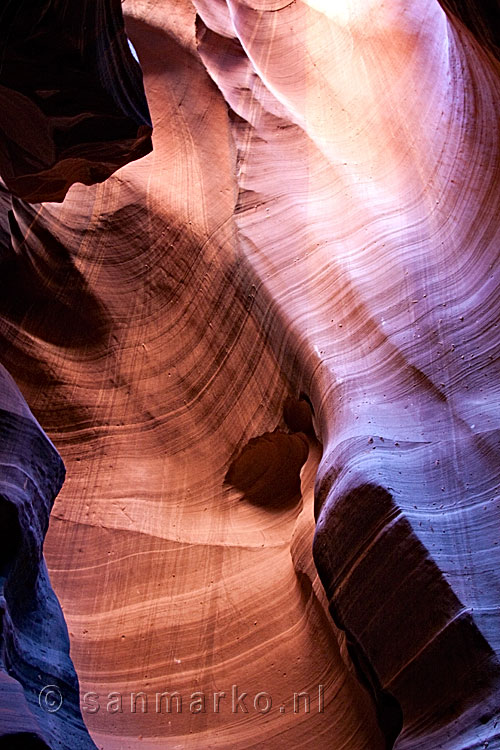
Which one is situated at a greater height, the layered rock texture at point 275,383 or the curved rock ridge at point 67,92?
the curved rock ridge at point 67,92

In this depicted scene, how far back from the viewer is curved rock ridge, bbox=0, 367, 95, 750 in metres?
2.51

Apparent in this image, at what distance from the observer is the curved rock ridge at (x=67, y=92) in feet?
9.72

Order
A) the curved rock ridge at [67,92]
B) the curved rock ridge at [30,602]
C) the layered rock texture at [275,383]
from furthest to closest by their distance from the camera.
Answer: the layered rock texture at [275,383]
the curved rock ridge at [67,92]
the curved rock ridge at [30,602]

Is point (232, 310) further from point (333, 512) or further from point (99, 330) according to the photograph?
point (333, 512)

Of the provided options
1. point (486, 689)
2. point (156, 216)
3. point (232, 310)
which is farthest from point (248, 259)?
point (486, 689)

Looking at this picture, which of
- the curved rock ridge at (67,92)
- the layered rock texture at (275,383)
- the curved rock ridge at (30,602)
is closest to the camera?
the curved rock ridge at (30,602)

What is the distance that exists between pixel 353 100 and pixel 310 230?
3.31ft

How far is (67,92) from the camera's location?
3.13m

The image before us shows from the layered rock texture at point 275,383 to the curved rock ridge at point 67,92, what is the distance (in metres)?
0.04

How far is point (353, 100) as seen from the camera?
15.6 feet

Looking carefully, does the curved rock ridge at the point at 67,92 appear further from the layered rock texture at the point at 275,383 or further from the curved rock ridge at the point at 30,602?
the curved rock ridge at the point at 30,602

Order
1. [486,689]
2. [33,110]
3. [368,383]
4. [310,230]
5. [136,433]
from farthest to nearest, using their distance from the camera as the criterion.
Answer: [136,433]
[310,230]
[368,383]
[33,110]
[486,689]

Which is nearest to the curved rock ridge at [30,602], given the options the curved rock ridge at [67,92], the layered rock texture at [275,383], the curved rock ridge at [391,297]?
the layered rock texture at [275,383]

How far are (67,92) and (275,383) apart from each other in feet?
5.71
